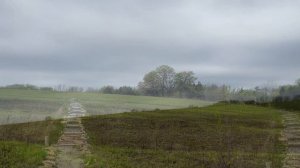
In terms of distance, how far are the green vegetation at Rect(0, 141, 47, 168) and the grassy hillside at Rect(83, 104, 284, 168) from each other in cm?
237

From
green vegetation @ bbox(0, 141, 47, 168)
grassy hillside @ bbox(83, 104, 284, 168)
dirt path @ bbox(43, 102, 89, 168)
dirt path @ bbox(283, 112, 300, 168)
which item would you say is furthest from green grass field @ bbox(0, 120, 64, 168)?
dirt path @ bbox(283, 112, 300, 168)

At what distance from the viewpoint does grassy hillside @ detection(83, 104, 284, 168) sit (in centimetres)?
2209

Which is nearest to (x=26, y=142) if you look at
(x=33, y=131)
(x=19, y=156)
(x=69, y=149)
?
(x=69, y=149)

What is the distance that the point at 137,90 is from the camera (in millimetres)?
143875

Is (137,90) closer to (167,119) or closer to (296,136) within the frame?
(167,119)

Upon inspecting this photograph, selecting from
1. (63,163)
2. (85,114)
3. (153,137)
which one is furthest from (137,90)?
(63,163)

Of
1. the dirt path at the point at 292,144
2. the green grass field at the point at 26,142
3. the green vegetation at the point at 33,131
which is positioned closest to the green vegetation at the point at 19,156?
the green grass field at the point at 26,142

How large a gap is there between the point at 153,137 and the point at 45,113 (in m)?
18.8

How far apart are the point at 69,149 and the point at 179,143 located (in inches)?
354

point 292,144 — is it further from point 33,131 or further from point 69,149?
point 33,131

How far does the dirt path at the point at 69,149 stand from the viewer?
20.3 meters

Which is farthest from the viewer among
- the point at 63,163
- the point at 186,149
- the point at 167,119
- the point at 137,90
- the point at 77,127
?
the point at 137,90

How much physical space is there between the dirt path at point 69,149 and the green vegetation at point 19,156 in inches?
17.2

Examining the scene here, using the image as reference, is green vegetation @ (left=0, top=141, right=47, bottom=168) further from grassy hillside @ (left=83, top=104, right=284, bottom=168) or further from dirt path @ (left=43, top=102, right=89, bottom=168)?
grassy hillside @ (left=83, top=104, right=284, bottom=168)
